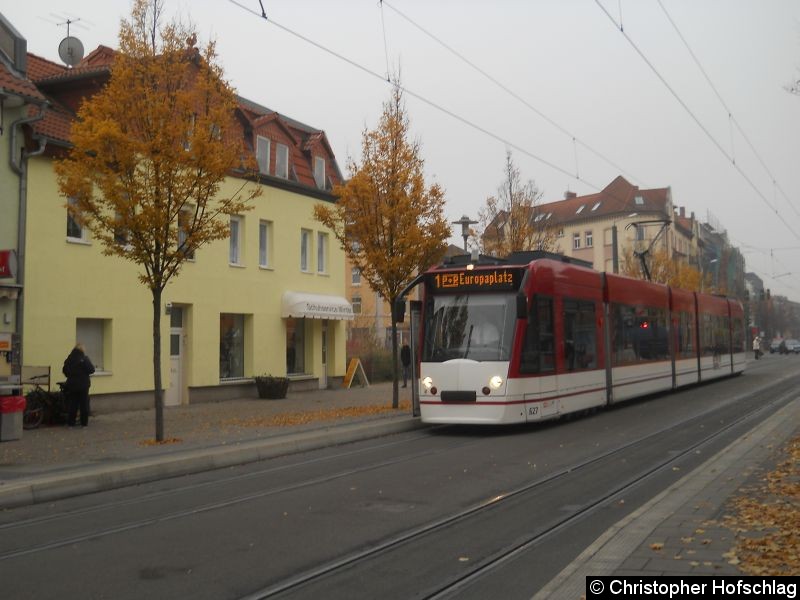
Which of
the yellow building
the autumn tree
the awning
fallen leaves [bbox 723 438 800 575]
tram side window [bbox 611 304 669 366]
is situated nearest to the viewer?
fallen leaves [bbox 723 438 800 575]

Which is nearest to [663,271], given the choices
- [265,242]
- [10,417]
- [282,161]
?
[282,161]

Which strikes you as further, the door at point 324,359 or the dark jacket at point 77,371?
the door at point 324,359

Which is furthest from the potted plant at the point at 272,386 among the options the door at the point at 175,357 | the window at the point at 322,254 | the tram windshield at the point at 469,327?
the tram windshield at the point at 469,327

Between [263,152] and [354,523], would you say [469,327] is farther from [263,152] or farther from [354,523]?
[263,152]

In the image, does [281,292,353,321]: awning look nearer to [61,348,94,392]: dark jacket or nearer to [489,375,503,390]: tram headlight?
[61,348,94,392]: dark jacket

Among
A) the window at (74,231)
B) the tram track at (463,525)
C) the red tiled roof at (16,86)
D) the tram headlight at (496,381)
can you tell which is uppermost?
the red tiled roof at (16,86)

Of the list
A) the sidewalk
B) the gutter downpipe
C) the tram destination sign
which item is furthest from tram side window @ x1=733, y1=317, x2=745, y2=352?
the gutter downpipe

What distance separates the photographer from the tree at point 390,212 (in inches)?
803

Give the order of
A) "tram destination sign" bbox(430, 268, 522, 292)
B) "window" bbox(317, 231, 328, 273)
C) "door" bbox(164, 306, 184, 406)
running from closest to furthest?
1. "tram destination sign" bbox(430, 268, 522, 292)
2. "door" bbox(164, 306, 184, 406)
3. "window" bbox(317, 231, 328, 273)

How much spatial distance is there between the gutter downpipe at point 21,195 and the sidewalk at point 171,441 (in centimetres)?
283

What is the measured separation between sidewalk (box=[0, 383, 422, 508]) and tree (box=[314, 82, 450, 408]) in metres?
3.14

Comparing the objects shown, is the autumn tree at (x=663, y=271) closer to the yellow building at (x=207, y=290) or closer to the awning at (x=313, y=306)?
the awning at (x=313, y=306)

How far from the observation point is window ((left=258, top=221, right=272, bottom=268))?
90.3 feet

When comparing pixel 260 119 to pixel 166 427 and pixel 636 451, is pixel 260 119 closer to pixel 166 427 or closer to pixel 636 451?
pixel 166 427
